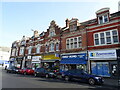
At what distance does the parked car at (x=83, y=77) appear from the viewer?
11.6m

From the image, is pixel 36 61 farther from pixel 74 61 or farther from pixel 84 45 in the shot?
pixel 84 45

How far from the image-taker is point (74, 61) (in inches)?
789

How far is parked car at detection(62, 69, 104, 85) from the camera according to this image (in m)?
11.6

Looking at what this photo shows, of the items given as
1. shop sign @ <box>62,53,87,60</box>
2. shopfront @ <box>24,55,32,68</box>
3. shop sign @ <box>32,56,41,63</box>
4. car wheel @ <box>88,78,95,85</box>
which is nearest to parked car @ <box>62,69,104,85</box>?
car wheel @ <box>88,78,95,85</box>

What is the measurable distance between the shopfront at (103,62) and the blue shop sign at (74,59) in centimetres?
129

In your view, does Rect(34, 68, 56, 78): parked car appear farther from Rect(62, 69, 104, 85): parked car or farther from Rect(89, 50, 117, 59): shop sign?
Rect(89, 50, 117, 59): shop sign

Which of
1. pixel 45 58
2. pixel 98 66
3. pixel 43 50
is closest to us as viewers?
pixel 98 66

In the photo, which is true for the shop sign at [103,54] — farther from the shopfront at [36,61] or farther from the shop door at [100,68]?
the shopfront at [36,61]

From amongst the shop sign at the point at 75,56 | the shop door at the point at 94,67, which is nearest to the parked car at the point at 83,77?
the shop door at the point at 94,67

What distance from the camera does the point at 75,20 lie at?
71.8 feet

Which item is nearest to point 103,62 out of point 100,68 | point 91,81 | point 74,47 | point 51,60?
point 100,68

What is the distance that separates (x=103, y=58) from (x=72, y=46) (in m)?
6.78

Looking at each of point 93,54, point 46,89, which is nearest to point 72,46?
point 93,54

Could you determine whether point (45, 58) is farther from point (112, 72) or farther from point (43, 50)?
point (112, 72)
